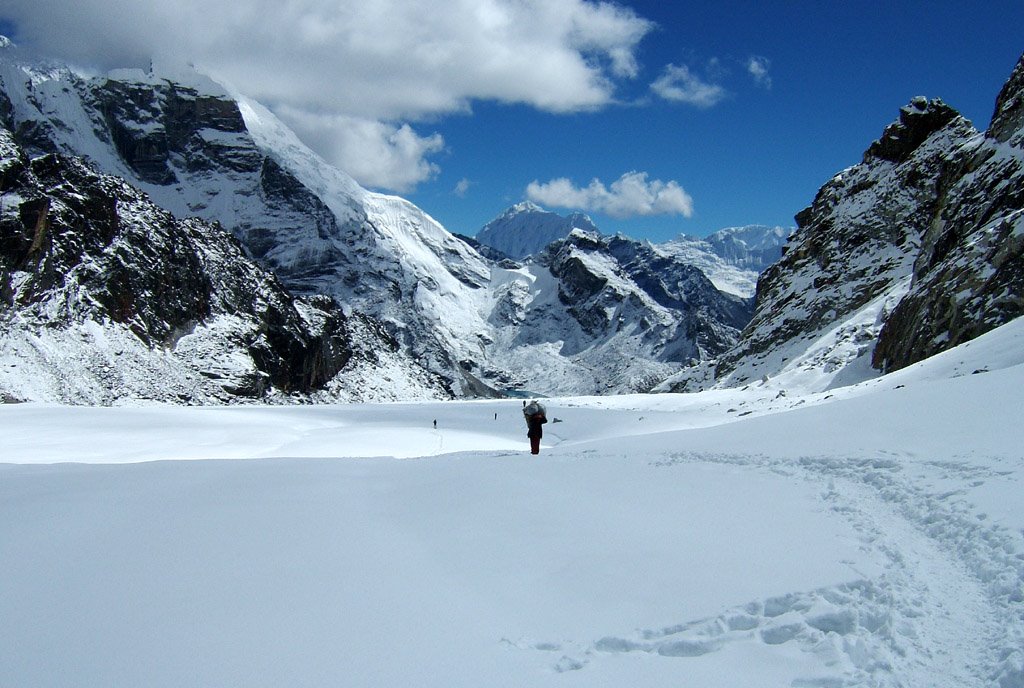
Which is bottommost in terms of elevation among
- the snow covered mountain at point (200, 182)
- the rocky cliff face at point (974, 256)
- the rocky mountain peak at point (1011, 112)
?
the rocky cliff face at point (974, 256)

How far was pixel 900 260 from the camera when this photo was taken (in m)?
53.8

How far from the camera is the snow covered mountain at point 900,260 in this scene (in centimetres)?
2814

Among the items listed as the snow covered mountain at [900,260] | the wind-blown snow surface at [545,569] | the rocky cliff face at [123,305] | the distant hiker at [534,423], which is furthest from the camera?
the rocky cliff face at [123,305]

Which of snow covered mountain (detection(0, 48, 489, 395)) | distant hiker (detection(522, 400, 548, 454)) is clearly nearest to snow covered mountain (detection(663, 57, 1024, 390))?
distant hiker (detection(522, 400, 548, 454))

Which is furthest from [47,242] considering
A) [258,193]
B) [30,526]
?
[258,193]

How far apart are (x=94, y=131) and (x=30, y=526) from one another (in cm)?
21989

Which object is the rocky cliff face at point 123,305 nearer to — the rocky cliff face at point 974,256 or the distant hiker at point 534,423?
the distant hiker at point 534,423

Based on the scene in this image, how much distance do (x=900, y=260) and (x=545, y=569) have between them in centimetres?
5979

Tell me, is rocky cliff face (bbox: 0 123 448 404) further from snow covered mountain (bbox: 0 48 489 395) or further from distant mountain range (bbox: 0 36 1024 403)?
snow covered mountain (bbox: 0 48 489 395)

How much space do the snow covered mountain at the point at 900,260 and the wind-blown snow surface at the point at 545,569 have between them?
22509mm

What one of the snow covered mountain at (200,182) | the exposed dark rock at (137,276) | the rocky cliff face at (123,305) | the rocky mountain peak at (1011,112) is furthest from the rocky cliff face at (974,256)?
the snow covered mountain at (200,182)

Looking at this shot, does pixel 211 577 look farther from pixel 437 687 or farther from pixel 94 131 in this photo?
pixel 94 131

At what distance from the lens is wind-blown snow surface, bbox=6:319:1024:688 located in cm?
380

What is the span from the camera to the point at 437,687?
3539 millimetres
